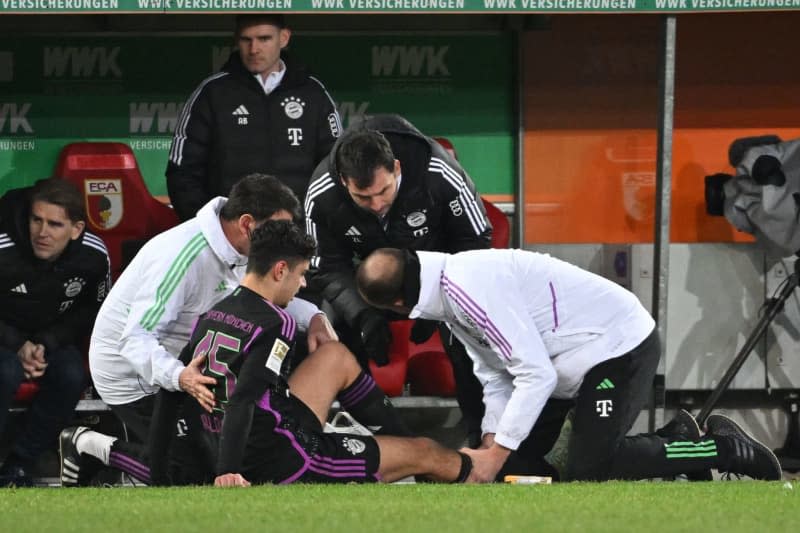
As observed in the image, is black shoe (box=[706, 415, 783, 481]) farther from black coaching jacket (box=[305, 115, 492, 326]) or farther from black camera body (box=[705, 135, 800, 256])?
black camera body (box=[705, 135, 800, 256])

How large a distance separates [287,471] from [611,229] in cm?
342

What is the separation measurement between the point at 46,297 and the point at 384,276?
2419mm

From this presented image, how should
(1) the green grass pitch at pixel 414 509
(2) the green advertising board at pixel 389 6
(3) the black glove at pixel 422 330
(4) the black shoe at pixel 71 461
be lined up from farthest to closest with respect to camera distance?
(2) the green advertising board at pixel 389 6 < (3) the black glove at pixel 422 330 < (4) the black shoe at pixel 71 461 < (1) the green grass pitch at pixel 414 509

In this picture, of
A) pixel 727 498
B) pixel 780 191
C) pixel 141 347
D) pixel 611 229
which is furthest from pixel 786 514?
pixel 611 229

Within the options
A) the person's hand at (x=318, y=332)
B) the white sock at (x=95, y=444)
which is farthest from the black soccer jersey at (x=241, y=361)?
the white sock at (x=95, y=444)

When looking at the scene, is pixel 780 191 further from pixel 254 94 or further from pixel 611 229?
pixel 254 94

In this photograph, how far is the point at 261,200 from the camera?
229 inches

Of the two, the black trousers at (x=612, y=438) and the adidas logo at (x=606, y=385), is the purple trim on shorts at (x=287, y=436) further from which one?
the adidas logo at (x=606, y=385)

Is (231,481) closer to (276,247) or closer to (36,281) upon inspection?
(276,247)

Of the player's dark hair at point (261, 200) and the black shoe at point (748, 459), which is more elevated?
the player's dark hair at point (261, 200)

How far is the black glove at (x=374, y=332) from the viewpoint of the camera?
6.65m

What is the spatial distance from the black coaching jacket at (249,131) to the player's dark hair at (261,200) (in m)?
1.57

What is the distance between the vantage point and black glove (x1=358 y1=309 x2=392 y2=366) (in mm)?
6648

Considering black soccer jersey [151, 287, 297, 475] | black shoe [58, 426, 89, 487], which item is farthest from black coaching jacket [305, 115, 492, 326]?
black shoe [58, 426, 89, 487]
